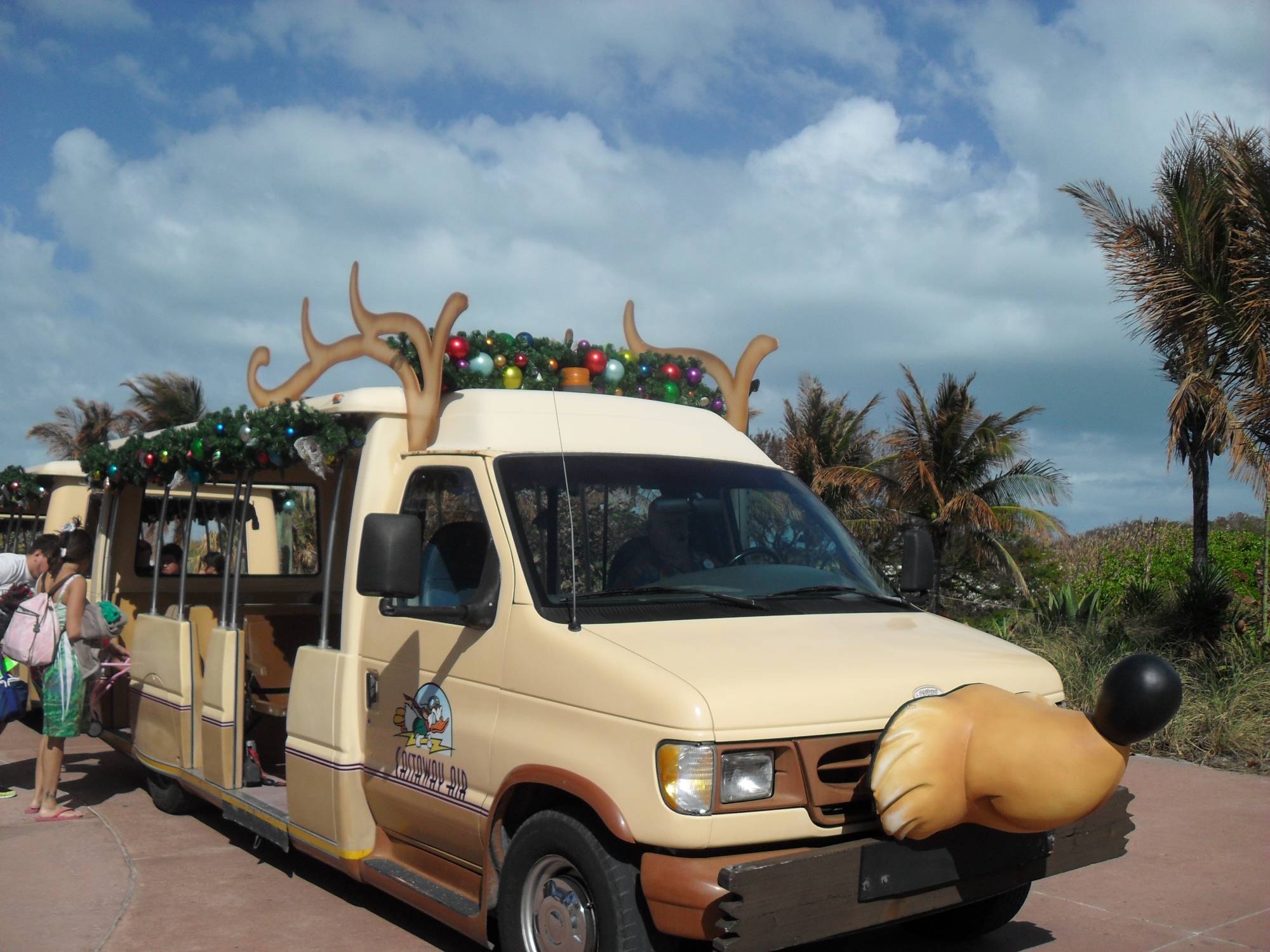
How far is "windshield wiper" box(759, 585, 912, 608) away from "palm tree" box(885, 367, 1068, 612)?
38.7 ft

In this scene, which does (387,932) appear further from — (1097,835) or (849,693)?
(1097,835)

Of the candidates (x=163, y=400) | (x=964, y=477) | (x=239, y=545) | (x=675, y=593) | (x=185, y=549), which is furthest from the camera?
(x=163, y=400)

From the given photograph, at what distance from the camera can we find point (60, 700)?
25.0 ft

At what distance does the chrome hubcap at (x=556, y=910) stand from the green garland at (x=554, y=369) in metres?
2.33

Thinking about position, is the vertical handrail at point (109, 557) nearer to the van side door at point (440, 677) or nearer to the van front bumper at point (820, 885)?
the van side door at point (440, 677)

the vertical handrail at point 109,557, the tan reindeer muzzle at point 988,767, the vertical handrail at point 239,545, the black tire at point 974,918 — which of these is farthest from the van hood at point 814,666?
the vertical handrail at point 109,557

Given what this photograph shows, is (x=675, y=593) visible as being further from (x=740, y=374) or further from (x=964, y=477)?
(x=964, y=477)

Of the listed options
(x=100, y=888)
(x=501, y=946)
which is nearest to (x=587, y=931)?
(x=501, y=946)

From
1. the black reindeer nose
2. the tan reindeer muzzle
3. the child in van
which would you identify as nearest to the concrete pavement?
the child in van

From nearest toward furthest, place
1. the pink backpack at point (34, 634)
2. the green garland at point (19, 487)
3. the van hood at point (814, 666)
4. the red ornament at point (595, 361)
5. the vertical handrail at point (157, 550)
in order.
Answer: the van hood at point (814, 666)
the red ornament at point (595, 361)
the pink backpack at point (34, 634)
the vertical handrail at point (157, 550)
the green garland at point (19, 487)

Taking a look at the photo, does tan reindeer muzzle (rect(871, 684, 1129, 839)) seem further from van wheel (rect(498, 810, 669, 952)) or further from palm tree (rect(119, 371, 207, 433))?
palm tree (rect(119, 371, 207, 433))

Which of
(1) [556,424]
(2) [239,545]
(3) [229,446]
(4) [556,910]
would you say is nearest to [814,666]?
(4) [556,910]

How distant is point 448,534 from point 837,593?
167cm

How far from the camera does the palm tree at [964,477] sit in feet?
54.5
